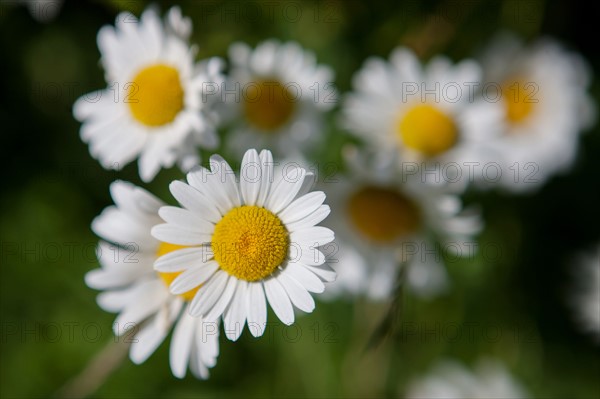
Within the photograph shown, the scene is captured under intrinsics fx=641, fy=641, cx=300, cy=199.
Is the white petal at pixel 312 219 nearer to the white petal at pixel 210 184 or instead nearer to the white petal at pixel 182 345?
the white petal at pixel 210 184

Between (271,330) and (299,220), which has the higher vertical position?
(299,220)

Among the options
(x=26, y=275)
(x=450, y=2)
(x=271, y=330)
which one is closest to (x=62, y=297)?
(x=26, y=275)

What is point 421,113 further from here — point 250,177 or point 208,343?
point 208,343

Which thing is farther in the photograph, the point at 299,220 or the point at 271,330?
the point at 271,330

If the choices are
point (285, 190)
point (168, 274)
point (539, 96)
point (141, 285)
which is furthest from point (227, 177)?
point (539, 96)

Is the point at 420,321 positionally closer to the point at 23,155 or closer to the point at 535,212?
the point at 535,212

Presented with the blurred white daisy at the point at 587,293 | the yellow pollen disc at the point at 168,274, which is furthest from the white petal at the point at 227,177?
the blurred white daisy at the point at 587,293
